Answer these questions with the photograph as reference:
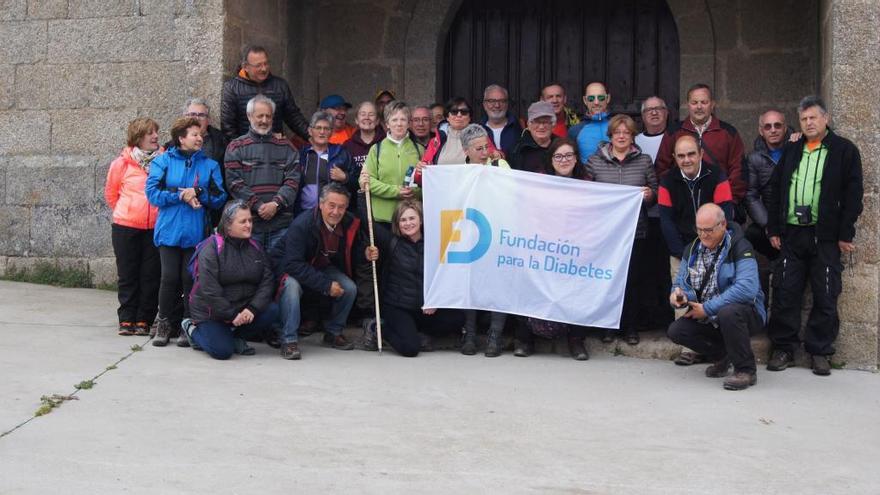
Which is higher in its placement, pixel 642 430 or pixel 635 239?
pixel 635 239

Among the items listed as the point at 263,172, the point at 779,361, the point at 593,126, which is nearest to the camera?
the point at 779,361

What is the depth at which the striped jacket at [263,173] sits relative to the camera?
7879mm

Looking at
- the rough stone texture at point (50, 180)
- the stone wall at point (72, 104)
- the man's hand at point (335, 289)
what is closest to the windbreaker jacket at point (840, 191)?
the man's hand at point (335, 289)

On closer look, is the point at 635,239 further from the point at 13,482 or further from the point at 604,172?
the point at 13,482

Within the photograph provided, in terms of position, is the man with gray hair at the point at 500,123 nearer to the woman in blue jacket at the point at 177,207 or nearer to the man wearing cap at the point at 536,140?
the man wearing cap at the point at 536,140

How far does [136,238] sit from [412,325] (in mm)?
2077

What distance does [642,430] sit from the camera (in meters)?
5.80

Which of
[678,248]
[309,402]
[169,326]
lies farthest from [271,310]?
[678,248]

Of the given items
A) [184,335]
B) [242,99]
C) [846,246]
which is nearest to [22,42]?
[242,99]

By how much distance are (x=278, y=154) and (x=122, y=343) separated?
165cm

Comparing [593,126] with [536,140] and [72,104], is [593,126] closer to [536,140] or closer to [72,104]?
[536,140]

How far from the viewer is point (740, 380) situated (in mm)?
6793

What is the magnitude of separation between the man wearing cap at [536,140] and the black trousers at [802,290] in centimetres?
171

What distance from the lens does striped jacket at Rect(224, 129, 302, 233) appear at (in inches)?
310
